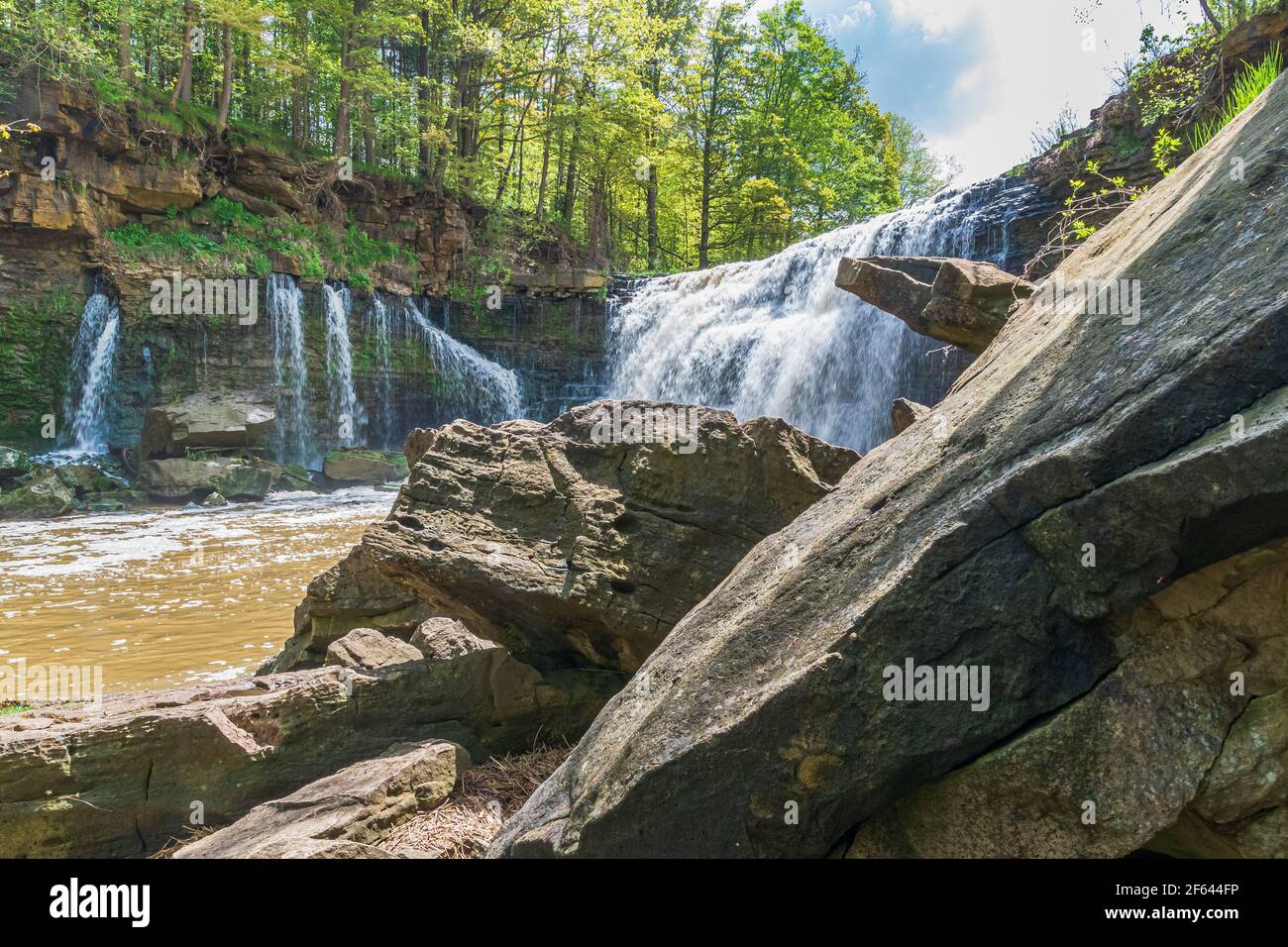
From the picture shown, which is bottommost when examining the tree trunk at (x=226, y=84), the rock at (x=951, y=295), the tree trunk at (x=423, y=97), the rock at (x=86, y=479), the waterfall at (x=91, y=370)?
the rock at (x=86, y=479)

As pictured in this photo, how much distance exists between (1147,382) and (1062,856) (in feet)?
4.51

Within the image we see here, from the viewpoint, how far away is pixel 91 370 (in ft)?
60.4

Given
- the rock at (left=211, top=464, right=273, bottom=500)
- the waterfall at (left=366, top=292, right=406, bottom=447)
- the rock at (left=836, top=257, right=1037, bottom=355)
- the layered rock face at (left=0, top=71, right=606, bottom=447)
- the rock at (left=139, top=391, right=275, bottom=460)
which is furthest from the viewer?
the waterfall at (left=366, top=292, right=406, bottom=447)

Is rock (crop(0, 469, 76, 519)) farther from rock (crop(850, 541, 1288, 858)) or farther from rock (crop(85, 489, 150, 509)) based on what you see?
rock (crop(850, 541, 1288, 858))

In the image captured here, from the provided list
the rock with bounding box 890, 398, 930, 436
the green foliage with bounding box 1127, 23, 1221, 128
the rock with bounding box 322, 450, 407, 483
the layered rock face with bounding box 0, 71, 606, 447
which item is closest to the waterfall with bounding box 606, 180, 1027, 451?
the green foliage with bounding box 1127, 23, 1221, 128

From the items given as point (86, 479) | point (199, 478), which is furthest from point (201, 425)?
point (86, 479)

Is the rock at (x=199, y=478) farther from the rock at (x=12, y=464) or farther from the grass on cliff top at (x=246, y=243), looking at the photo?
the grass on cliff top at (x=246, y=243)

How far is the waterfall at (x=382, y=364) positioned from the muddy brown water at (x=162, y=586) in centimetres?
712

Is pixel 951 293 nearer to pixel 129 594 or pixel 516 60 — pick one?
pixel 129 594

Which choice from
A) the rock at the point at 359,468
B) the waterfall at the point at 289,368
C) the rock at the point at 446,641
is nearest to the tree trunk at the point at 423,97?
the waterfall at the point at 289,368

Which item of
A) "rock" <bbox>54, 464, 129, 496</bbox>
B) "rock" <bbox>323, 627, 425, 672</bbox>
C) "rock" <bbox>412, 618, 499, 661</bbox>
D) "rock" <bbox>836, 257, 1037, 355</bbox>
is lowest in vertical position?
"rock" <bbox>323, 627, 425, 672</bbox>

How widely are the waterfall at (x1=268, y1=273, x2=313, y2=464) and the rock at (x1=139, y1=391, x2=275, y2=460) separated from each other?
5.34ft

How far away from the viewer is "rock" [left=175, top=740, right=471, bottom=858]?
2910 millimetres

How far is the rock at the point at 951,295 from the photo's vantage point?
16.8ft
